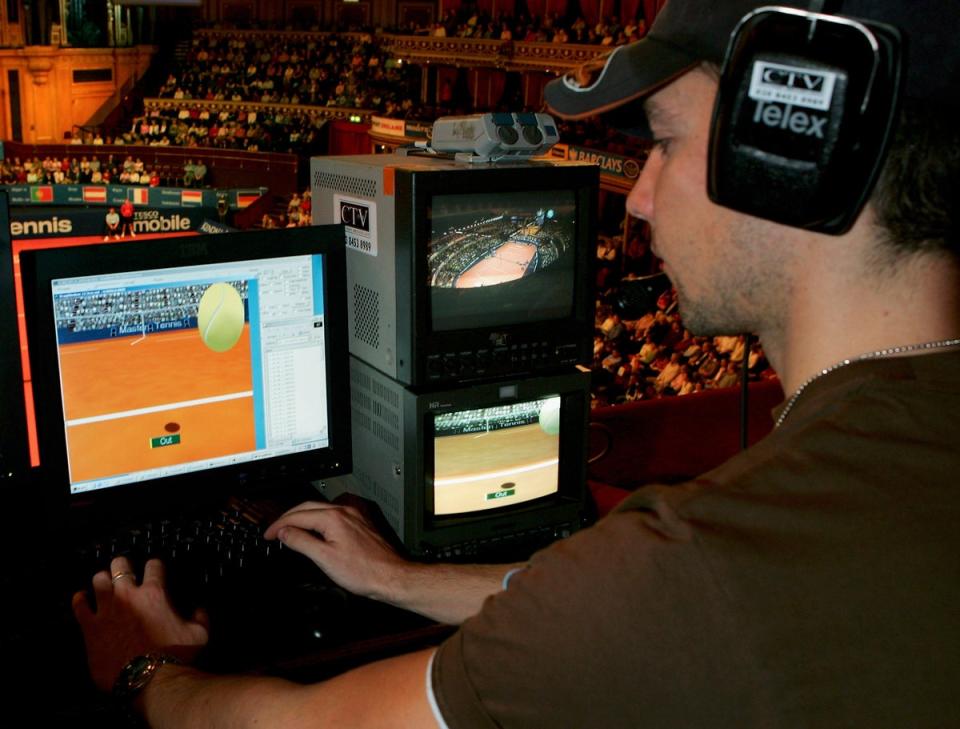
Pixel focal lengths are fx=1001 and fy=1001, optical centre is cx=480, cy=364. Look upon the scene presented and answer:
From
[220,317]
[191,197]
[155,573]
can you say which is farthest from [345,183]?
[191,197]

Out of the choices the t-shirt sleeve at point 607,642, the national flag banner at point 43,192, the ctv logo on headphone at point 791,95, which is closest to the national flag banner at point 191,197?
the national flag banner at point 43,192

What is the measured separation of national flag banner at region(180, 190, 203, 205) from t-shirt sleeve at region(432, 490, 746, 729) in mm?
16625

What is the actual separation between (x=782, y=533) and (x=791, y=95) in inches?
16.4

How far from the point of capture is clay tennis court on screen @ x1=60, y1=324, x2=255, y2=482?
1764 millimetres

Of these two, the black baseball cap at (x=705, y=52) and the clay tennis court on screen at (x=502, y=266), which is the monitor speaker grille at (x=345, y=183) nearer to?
the clay tennis court on screen at (x=502, y=266)

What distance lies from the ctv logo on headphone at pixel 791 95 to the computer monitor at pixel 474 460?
1064 millimetres

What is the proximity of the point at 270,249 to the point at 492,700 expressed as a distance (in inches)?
49.8

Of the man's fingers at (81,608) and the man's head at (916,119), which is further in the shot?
the man's fingers at (81,608)

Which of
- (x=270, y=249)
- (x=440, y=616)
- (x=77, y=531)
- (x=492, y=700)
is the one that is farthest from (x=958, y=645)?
(x=77, y=531)

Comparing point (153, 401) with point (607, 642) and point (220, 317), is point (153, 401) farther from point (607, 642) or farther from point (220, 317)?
point (607, 642)

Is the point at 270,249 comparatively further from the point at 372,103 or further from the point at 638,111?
the point at 372,103

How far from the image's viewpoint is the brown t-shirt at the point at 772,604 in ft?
2.40

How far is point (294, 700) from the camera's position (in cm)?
104

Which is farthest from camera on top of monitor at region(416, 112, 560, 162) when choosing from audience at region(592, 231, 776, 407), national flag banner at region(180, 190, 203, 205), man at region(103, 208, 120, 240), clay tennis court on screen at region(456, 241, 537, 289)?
national flag banner at region(180, 190, 203, 205)
